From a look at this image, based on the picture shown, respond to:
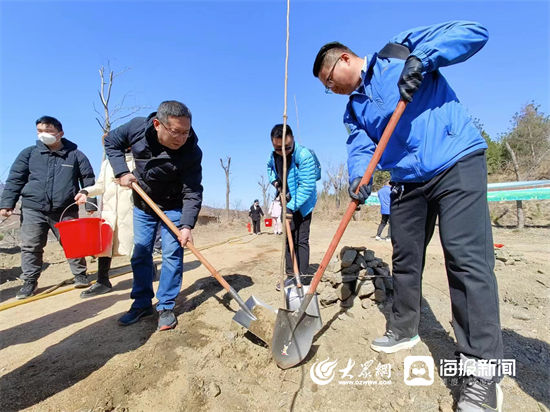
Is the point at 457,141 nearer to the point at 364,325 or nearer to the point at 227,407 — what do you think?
the point at 364,325

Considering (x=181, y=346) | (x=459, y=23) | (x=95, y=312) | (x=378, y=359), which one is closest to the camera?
(x=459, y=23)

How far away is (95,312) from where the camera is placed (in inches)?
112

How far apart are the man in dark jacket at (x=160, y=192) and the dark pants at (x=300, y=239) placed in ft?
3.90

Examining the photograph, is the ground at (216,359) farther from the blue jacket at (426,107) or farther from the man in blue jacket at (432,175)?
the blue jacket at (426,107)

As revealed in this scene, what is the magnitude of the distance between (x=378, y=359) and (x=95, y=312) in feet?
8.73

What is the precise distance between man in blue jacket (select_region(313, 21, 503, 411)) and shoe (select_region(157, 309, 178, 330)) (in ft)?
5.21

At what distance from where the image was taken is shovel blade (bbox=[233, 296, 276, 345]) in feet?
6.82

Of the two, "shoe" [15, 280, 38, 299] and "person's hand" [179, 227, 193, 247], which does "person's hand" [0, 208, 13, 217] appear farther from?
"person's hand" [179, 227, 193, 247]

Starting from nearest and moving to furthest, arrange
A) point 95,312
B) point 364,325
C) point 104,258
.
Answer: point 364,325 → point 95,312 → point 104,258

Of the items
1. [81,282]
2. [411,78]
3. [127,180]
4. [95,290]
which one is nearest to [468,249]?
[411,78]

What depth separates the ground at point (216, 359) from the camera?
1550 millimetres

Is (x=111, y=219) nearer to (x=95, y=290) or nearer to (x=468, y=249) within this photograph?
(x=95, y=290)

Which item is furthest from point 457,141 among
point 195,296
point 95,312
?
point 95,312

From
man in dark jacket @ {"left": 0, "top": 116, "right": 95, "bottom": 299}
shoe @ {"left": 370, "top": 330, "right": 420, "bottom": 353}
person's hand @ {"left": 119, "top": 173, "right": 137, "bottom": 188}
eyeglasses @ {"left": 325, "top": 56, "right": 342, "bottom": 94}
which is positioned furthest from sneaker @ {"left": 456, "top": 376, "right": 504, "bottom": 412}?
man in dark jacket @ {"left": 0, "top": 116, "right": 95, "bottom": 299}
